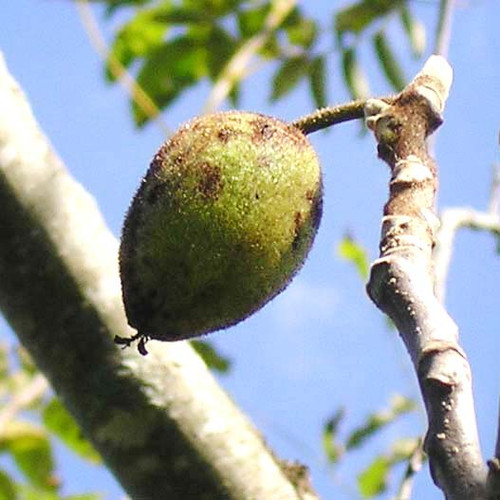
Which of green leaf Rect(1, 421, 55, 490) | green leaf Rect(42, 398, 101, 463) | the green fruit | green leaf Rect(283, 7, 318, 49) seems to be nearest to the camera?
the green fruit

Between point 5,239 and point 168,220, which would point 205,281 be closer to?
point 168,220

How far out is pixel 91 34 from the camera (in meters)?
3.75

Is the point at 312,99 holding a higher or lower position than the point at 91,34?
lower

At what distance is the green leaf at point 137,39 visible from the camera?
151 inches

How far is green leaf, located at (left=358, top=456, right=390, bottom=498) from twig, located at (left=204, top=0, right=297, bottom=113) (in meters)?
1.28

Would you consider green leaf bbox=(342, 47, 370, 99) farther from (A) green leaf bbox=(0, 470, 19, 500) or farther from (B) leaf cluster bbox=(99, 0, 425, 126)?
(A) green leaf bbox=(0, 470, 19, 500)

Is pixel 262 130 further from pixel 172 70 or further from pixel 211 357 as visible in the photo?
pixel 172 70

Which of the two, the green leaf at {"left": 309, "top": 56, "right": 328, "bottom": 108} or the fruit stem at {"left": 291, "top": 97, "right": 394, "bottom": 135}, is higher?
the fruit stem at {"left": 291, "top": 97, "right": 394, "bottom": 135}

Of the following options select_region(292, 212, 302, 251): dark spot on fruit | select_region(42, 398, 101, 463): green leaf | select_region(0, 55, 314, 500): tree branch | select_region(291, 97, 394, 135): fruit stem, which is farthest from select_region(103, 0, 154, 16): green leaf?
select_region(292, 212, 302, 251): dark spot on fruit

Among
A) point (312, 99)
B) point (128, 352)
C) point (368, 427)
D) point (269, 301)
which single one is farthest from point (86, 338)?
point (368, 427)

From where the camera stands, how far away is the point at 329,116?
6.21ft

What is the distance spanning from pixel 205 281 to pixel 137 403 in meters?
0.72

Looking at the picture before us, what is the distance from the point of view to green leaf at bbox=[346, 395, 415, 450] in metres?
4.00

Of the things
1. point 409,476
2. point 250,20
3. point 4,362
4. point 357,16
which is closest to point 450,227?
point 409,476
